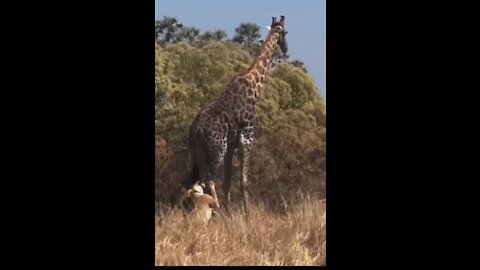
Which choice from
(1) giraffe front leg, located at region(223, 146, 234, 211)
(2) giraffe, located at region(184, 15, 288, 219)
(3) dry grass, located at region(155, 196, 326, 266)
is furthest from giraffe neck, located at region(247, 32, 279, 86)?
(3) dry grass, located at region(155, 196, 326, 266)

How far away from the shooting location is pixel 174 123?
5.71m

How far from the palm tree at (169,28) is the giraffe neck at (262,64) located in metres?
0.66

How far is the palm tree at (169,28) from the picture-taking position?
216 inches

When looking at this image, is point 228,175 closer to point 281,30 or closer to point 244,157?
point 244,157

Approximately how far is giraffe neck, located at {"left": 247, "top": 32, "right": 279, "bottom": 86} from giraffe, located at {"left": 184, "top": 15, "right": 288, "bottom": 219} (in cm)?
1

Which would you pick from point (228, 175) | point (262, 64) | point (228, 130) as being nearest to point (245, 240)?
point (228, 175)

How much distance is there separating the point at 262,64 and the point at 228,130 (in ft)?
2.09

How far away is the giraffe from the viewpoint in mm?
5348

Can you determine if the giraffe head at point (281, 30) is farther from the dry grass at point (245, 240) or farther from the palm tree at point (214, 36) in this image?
the dry grass at point (245, 240)
